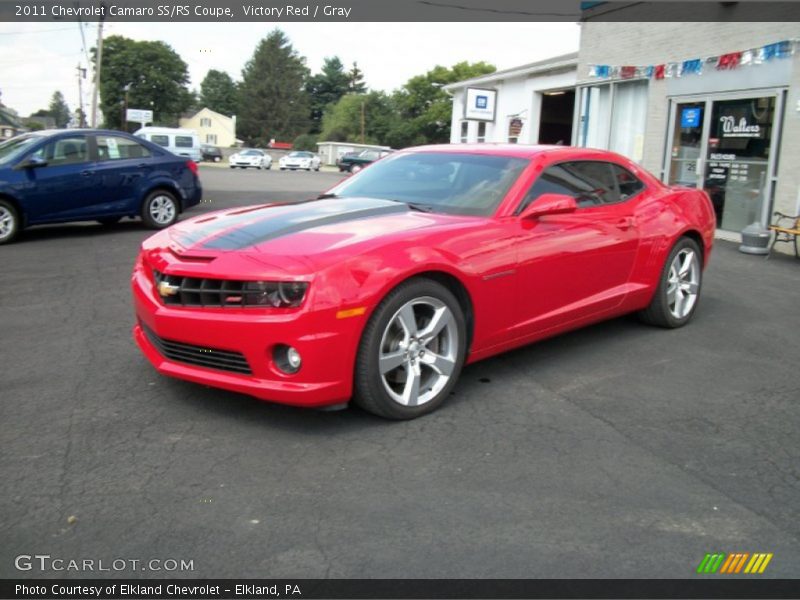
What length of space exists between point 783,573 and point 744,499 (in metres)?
0.55

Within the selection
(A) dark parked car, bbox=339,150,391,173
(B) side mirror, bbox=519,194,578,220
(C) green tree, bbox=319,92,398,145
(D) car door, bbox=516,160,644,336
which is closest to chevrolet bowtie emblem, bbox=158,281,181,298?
(D) car door, bbox=516,160,644,336

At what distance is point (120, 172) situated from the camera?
1041 centimetres

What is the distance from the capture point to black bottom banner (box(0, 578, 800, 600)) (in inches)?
93.7

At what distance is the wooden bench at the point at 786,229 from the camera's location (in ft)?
31.5

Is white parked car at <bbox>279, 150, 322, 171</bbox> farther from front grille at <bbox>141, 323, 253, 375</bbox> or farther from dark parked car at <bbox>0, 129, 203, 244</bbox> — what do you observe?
front grille at <bbox>141, 323, 253, 375</bbox>

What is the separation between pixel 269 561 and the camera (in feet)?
8.36

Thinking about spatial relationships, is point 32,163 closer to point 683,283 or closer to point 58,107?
point 683,283

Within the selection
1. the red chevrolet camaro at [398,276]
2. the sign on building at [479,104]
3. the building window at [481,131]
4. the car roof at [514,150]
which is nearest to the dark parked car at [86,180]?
the red chevrolet camaro at [398,276]

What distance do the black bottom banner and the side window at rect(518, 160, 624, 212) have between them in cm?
252

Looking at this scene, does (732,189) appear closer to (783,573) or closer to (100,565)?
(783,573)

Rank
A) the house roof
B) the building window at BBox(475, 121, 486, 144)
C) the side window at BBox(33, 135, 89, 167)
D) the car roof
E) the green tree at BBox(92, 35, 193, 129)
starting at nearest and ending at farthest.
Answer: the car roof
the side window at BBox(33, 135, 89, 167)
the house roof
the building window at BBox(475, 121, 486, 144)
the green tree at BBox(92, 35, 193, 129)

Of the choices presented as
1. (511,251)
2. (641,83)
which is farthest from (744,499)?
(641,83)

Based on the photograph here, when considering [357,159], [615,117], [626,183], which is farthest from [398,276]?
[357,159]

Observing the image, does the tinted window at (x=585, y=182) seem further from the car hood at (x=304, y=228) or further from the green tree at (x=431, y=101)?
the green tree at (x=431, y=101)
